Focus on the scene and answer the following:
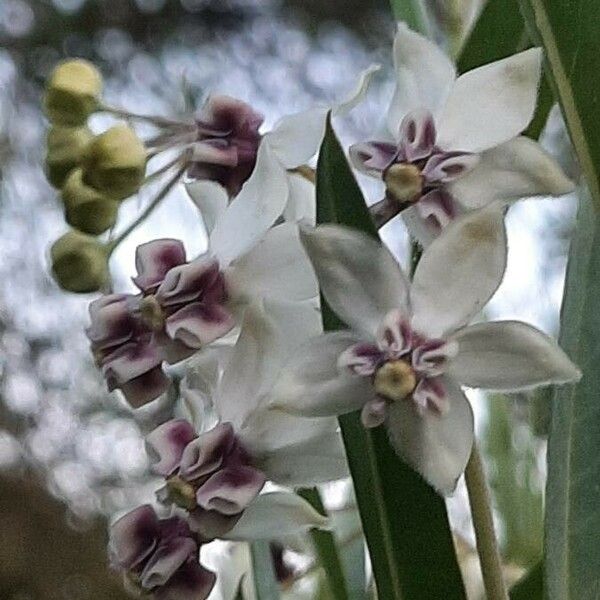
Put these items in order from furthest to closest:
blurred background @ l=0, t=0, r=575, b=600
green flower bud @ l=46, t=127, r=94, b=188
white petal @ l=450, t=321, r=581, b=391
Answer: blurred background @ l=0, t=0, r=575, b=600
green flower bud @ l=46, t=127, r=94, b=188
white petal @ l=450, t=321, r=581, b=391

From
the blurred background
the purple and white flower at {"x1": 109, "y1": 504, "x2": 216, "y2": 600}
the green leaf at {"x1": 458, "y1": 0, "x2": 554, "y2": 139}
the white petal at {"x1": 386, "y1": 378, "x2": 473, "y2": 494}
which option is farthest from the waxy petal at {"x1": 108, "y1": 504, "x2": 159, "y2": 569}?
the blurred background

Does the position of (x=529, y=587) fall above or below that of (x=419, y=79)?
below

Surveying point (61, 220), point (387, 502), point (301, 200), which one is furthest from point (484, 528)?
point (61, 220)

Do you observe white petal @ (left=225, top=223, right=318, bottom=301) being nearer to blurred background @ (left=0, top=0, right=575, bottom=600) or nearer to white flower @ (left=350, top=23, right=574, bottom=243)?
white flower @ (left=350, top=23, right=574, bottom=243)

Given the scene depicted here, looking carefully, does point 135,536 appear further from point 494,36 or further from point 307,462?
point 494,36

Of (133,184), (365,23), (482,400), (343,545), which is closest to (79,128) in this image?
(133,184)

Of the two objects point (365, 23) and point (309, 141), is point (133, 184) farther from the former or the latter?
point (365, 23)

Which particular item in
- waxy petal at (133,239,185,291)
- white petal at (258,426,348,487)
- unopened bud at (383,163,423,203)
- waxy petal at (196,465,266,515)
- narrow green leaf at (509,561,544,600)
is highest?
A: unopened bud at (383,163,423,203)

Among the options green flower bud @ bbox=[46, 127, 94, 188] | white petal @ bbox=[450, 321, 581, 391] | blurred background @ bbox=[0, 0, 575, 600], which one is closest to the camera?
white petal @ bbox=[450, 321, 581, 391]
